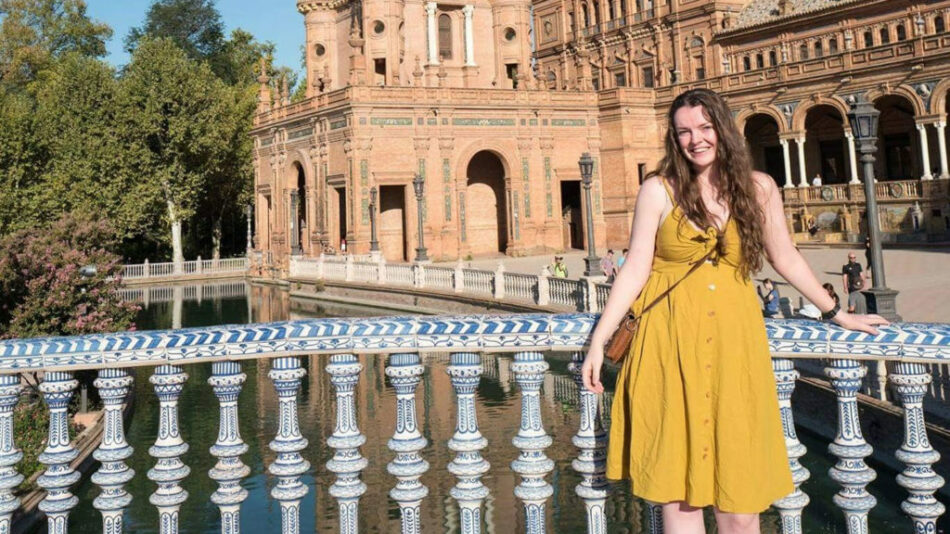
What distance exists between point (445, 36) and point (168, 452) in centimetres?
4486

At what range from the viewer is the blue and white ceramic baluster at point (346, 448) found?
151 inches

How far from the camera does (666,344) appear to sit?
3164mm

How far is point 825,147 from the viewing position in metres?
42.2

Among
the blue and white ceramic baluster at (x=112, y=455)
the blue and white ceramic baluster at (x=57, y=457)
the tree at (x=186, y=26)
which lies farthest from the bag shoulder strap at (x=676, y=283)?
the tree at (x=186, y=26)

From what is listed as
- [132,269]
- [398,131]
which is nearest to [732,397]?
[398,131]

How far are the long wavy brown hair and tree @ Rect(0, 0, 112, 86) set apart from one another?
57.1 m

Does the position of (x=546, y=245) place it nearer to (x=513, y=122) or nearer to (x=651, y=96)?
(x=513, y=122)

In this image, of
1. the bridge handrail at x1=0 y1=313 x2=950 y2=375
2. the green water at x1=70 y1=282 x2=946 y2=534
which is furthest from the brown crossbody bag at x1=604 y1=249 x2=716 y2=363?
the green water at x1=70 y1=282 x2=946 y2=534

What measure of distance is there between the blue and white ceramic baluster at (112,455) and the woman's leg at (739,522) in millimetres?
2576

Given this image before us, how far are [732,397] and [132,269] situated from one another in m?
46.4

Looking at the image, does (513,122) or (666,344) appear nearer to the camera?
(666,344)

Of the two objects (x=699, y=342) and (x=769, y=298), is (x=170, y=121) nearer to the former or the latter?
(x=769, y=298)

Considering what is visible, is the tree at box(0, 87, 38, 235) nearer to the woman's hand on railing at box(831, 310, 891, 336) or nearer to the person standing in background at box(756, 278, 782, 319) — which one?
the person standing in background at box(756, 278, 782, 319)

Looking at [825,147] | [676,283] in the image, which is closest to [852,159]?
[825,147]
